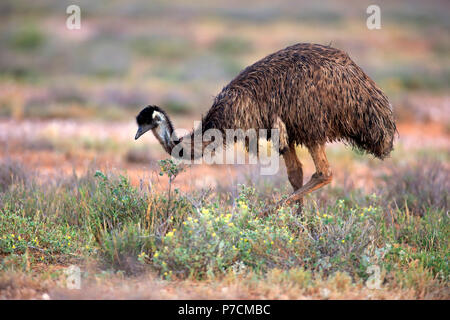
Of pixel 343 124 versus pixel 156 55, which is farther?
pixel 156 55

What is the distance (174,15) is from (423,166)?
37.2 meters

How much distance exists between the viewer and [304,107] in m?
6.03

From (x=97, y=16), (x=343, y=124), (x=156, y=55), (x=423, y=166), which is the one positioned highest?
(x=97, y=16)

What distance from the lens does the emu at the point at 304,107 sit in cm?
605

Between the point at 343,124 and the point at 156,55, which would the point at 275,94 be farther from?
the point at 156,55

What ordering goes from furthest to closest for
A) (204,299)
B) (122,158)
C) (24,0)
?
(24,0) → (122,158) → (204,299)

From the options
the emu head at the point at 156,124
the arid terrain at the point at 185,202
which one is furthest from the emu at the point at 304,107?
the arid terrain at the point at 185,202

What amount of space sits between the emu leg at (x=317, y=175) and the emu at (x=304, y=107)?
0.01 metres

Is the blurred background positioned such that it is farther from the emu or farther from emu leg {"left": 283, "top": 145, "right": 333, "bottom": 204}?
emu leg {"left": 283, "top": 145, "right": 333, "bottom": 204}

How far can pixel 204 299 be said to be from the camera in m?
4.60

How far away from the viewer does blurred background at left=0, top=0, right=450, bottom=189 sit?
42.9 feet

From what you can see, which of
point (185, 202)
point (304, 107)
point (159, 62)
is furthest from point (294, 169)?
point (159, 62)

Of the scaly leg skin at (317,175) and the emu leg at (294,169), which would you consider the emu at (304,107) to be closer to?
the scaly leg skin at (317,175)

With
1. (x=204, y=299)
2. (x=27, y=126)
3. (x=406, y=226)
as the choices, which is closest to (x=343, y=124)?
(x=406, y=226)
